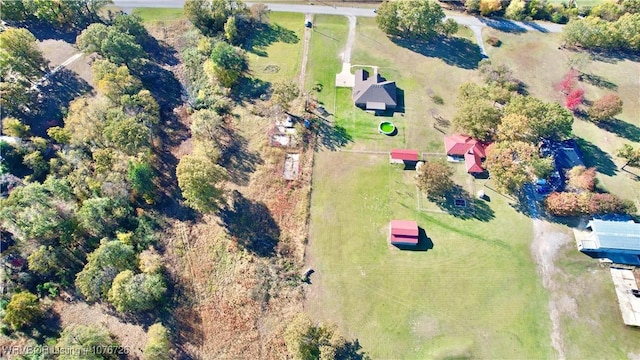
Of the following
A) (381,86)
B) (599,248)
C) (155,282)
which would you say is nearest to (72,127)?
(155,282)

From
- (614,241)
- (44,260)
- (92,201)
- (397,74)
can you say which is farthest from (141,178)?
(614,241)

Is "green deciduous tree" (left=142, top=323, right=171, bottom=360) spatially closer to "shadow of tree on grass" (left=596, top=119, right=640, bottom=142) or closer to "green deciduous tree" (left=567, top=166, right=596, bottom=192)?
"green deciduous tree" (left=567, top=166, right=596, bottom=192)

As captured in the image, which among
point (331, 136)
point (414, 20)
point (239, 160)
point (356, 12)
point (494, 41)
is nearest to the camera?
point (239, 160)

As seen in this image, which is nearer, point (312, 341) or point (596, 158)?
point (312, 341)

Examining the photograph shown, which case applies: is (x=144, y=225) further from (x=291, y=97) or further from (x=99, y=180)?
(x=291, y=97)

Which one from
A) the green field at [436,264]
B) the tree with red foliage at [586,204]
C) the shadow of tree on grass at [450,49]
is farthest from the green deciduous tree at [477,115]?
the tree with red foliage at [586,204]

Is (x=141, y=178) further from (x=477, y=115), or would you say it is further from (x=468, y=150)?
(x=477, y=115)

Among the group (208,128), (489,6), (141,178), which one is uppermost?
(489,6)

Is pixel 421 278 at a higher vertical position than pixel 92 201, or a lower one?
lower
